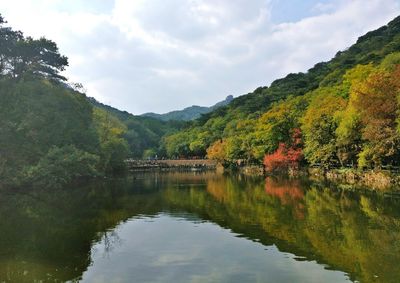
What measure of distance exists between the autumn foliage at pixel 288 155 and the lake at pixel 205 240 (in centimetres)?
3215

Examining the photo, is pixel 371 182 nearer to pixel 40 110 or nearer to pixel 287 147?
pixel 287 147

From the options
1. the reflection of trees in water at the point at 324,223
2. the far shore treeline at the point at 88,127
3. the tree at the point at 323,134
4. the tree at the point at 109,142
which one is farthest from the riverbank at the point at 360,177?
the tree at the point at 109,142

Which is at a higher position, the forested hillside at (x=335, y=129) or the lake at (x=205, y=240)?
the forested hillside at (x=335, y=129)

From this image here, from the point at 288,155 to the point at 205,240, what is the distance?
4887 cm

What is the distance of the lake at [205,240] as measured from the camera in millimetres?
14172

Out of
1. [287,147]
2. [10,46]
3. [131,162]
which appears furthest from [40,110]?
[131,162]

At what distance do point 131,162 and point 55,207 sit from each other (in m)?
78.9

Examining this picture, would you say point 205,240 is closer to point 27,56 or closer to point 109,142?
point 27,56

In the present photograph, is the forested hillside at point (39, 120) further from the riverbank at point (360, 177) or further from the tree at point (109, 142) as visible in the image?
the riverbank at point (360, 177)

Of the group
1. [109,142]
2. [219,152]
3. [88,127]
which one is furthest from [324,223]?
[219,152]

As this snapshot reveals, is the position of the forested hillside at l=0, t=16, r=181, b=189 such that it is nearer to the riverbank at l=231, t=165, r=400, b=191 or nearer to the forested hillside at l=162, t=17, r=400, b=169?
the riverbank at l=231, t=165, r=400, b=191

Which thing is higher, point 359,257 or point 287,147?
point 287,147

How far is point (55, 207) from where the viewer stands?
31500 mm

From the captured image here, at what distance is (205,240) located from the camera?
19.9 m
